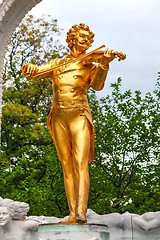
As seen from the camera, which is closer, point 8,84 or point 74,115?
point 74,115

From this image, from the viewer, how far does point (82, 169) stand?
188 inches

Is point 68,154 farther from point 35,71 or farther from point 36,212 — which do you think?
point 36,212

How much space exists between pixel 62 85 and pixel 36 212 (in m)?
4.43

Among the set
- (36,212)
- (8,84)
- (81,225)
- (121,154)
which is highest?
(8,84)

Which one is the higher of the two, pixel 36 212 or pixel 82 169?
pixel 36 212

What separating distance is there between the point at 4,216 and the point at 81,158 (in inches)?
41.3

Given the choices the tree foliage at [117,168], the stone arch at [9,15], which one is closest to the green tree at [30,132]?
the tree foliage at [117,168]

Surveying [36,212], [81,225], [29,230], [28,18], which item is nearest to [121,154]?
[36,212]

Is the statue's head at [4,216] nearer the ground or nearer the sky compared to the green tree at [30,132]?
nearer the ground

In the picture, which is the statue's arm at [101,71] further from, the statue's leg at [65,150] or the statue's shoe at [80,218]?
the statue's shoe at [80,218]

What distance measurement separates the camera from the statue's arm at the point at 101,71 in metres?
4.75

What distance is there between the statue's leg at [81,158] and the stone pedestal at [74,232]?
163 mm

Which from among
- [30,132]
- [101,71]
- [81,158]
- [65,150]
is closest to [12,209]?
[65,150]

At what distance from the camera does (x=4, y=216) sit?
16.4 ft
